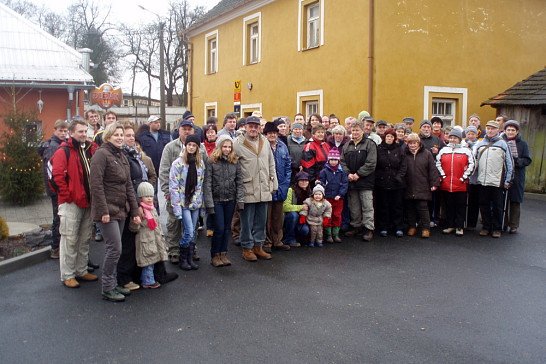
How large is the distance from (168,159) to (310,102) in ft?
37.0

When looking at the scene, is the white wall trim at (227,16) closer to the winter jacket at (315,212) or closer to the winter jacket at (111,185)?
the winter jacket at (315,212)

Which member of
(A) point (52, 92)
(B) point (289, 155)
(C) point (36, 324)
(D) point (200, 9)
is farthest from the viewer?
(D) point (200, 9)

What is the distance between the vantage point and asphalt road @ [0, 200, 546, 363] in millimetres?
3904

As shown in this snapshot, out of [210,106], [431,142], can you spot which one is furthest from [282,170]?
[210,106]

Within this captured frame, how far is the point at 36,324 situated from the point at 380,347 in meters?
3.29

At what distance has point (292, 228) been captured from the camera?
751 cm

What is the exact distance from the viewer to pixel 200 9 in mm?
45719

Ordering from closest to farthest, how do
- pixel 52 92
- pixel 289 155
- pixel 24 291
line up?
pixel 24 291 → pixel 289 155 → pixel 52 92

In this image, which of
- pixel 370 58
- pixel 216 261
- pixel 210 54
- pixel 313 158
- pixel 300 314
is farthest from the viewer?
pixel 210 54

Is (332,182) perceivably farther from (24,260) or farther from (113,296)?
(24,260)

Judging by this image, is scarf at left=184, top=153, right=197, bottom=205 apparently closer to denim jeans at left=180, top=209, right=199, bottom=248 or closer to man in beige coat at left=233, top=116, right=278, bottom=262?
denim jeans at left=180, top=209, right=199, bottom=248

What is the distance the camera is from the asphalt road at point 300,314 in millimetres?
3904

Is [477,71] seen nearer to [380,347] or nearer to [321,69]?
[321,69]

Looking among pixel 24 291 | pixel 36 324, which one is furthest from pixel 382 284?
pixel 24 291
